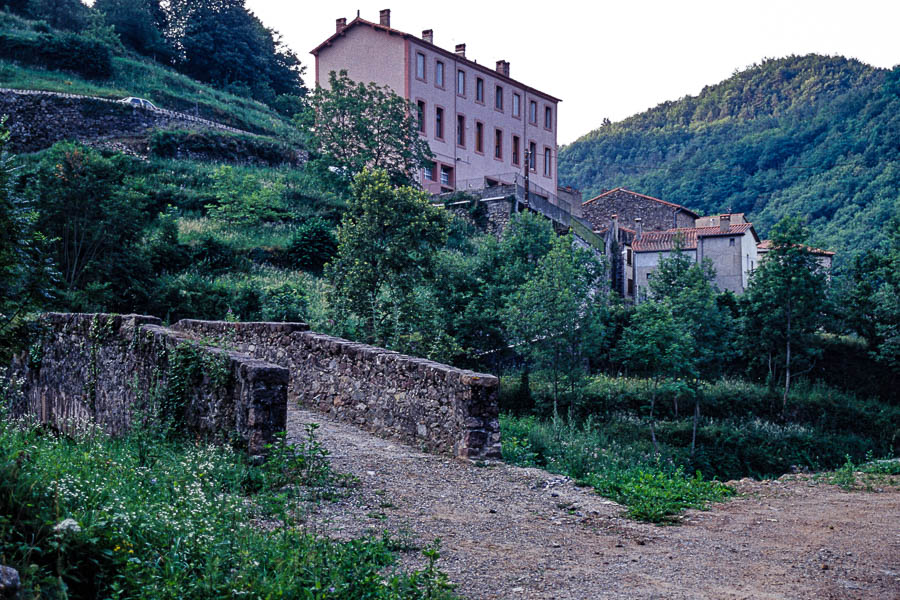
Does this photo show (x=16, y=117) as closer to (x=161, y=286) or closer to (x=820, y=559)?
(x=161, y=286)

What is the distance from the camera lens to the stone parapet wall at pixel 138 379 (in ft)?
23.0

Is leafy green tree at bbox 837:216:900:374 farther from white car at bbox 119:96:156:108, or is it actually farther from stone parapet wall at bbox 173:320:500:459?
white car at bbox 119:96:156:108

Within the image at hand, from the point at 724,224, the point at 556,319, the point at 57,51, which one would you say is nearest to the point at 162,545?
the point at 556,319

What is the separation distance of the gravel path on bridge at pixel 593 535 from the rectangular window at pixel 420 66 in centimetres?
3642

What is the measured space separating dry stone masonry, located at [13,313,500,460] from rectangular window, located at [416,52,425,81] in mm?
32419

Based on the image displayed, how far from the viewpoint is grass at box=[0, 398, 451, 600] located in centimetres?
382

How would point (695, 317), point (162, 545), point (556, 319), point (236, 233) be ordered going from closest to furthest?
1. point (162, 545)
2. point (556, 319)
3. point (695, 317)
4. point (236, 233)

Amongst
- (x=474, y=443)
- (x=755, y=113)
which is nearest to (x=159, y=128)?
(x=474, y=443)

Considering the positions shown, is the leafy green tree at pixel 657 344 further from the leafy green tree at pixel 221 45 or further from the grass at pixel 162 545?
the leafy green tree at pixel 221 45

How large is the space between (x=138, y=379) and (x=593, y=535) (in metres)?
5.55

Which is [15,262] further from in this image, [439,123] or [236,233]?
[439,123]

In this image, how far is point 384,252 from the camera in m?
17.0

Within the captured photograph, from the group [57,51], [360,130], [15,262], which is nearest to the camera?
[15,262]

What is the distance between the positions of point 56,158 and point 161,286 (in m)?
5.36
